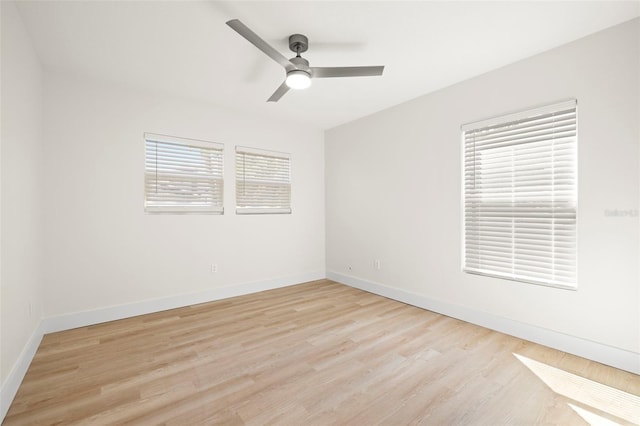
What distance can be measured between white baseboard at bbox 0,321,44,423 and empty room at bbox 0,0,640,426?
0.03 meters

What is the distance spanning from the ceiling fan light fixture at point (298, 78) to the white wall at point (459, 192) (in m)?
1.88

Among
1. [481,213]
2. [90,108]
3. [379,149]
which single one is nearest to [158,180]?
[90,108]

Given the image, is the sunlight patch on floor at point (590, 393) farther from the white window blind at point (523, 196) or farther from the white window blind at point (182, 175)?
the white window blind at point (182, 175)

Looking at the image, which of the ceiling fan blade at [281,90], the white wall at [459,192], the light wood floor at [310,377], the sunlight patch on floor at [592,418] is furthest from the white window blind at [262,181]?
the sunlight patch on floor at [592,418]

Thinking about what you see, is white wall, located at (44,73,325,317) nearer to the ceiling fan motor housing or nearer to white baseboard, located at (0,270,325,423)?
white baseboard, located at (0,270,325,423)

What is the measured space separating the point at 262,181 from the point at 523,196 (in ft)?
11.0

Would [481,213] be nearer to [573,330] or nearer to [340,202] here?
[573,330]

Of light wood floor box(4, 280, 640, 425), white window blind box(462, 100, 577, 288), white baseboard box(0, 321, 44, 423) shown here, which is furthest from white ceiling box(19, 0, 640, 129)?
light wood floor box(4, 280, 640, 425)

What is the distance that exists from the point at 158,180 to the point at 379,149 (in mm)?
3042

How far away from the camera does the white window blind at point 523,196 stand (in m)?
2.51

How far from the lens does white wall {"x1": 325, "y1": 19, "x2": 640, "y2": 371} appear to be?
7.29 feet

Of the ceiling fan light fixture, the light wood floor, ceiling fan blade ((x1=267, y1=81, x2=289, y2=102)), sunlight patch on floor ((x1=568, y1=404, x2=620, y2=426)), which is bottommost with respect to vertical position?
sunlight patch on floor ((x1=568, y1=404, x2=620, y2=426))

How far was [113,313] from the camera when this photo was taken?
3209 mm

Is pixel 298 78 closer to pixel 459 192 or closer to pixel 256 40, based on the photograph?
pixel 256 40
